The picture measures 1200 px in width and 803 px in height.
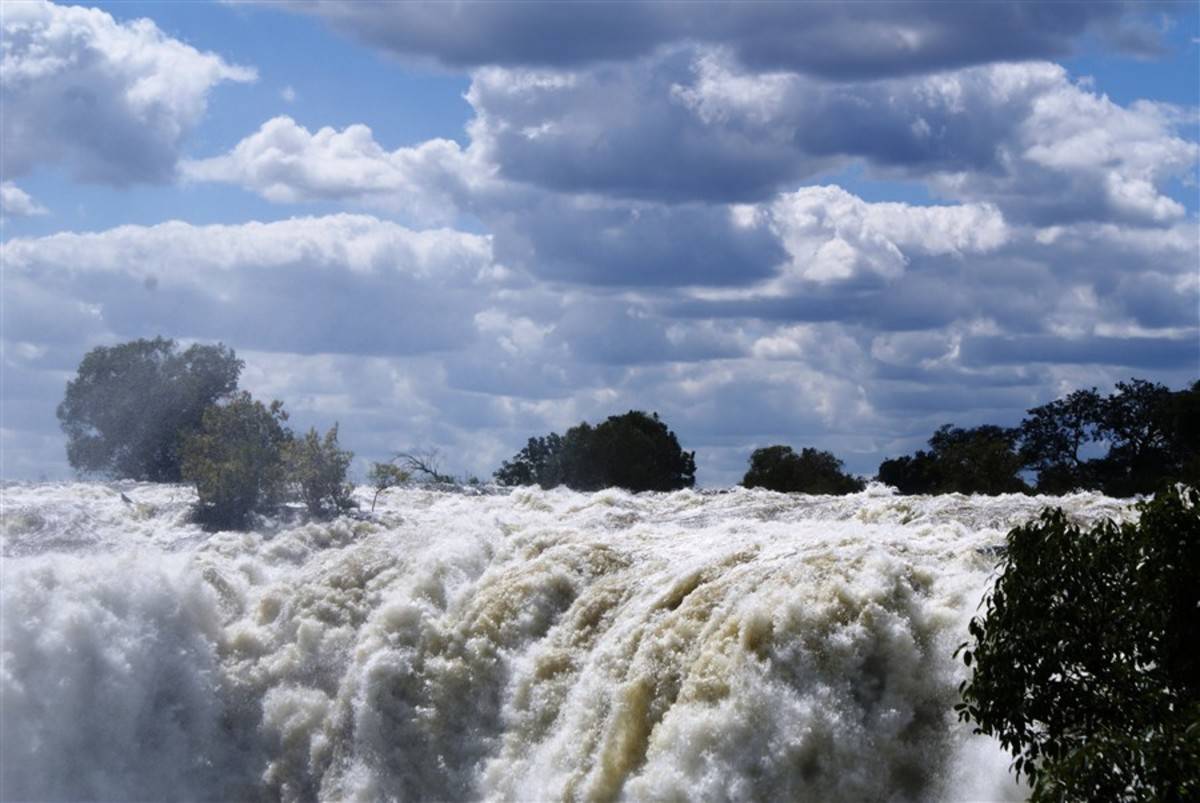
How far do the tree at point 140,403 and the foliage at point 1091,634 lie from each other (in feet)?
112

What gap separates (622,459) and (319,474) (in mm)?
17744

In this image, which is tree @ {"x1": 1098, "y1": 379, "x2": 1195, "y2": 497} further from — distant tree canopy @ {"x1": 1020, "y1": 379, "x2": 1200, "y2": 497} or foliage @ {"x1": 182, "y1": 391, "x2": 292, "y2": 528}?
foliage @ {"x1": 182, "y1": 391, "x2": 292, "y2": 528}

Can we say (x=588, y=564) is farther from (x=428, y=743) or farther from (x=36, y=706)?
(x=36, y=706)

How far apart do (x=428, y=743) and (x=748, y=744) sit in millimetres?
5276

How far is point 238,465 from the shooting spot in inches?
1167

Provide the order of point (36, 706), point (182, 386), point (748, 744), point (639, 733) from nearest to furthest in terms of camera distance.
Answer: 1. point (748, 744)
2. point (639, 733)
3. point (36, 706)
4. point (182, 386)

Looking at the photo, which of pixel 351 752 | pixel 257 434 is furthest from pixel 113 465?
pixel 351 752

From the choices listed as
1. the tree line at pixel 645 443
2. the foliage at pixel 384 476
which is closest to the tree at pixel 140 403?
the tree line at pixel 645 443

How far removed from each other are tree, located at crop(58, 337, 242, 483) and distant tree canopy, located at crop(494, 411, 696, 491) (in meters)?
9.57

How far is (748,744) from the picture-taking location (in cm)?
1616

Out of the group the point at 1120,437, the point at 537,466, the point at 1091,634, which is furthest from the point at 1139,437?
the point at 1091,634

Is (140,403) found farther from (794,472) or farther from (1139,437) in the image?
(1139,437)

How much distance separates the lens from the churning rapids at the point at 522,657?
53.1 ft

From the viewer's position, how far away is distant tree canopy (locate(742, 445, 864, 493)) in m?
45.1
